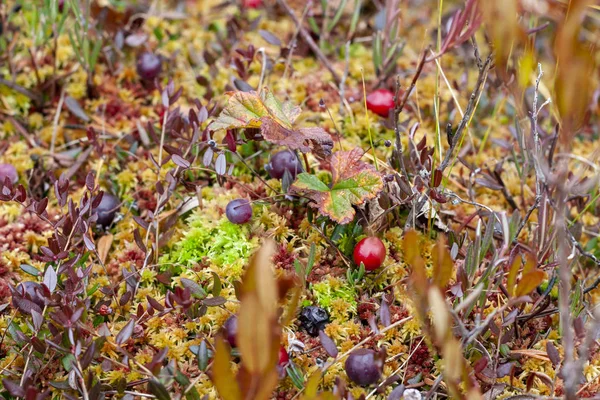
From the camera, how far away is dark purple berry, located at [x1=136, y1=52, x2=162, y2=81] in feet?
8.89

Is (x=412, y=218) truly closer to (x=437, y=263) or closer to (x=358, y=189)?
(x=358, y=189)

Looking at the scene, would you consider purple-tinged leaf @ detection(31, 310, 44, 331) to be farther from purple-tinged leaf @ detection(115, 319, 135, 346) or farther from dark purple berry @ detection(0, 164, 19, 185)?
dark purple berry @ detection(0, 164, 19, 185)

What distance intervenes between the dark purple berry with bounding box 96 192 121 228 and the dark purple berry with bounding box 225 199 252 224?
1.50ft

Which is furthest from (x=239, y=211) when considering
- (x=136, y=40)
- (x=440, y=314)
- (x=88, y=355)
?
(x=136, y=40)

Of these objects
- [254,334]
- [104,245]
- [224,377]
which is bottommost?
[104,245]

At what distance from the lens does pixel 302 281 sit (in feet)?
5.97

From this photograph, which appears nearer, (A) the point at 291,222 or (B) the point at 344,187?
(B) the point at 344,187

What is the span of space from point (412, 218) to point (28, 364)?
1279mm

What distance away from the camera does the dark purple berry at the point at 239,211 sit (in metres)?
2.01

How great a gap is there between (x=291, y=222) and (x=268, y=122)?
0.39 metres

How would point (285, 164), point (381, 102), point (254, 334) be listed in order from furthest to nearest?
point (381, 102) < point (285, 164) < point (254, 334)

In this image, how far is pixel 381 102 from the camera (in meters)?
2.50

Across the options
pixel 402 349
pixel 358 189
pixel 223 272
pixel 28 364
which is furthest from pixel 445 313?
pixel 28 364

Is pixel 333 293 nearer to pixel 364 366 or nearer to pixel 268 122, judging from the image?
pixel 364 366
